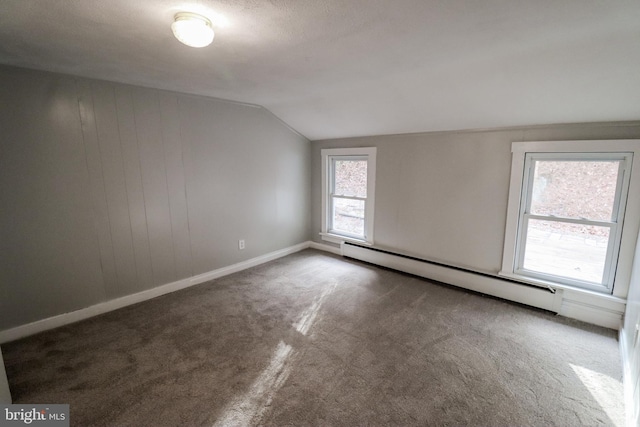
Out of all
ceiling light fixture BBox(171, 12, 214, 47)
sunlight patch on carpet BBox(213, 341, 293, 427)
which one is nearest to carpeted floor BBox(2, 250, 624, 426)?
sunlight patch on carpet BBox(213, 341, 293, 427)

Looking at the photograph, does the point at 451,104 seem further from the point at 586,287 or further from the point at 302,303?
the point at 302,303

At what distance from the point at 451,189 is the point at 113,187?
3579 millimetres

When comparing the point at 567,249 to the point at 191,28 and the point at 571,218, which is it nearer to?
the point at 571,218

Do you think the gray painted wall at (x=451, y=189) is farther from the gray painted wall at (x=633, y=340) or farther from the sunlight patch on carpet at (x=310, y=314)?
the sunlight patch on carpet at (x=310, y=314)

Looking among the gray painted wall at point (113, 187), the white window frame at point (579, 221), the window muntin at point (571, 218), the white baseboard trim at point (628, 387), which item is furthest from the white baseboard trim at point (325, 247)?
the white baseboard trim at point (628, 387)

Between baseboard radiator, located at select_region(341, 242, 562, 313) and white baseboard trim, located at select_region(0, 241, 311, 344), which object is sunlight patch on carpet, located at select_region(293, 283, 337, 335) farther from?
white baseboard trim, located at select_region(0, 241, 311, 344)

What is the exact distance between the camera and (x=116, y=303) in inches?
112

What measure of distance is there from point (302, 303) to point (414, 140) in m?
2.37

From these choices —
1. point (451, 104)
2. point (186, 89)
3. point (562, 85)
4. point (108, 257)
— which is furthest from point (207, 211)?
point (562, 85)

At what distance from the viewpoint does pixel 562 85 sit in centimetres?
210

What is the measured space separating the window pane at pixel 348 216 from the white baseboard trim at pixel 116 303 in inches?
49.9

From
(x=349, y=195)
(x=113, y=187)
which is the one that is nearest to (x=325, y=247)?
(x=349, y=195)

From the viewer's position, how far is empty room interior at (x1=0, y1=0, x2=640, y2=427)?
1623 mm

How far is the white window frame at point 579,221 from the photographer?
7.69ft
